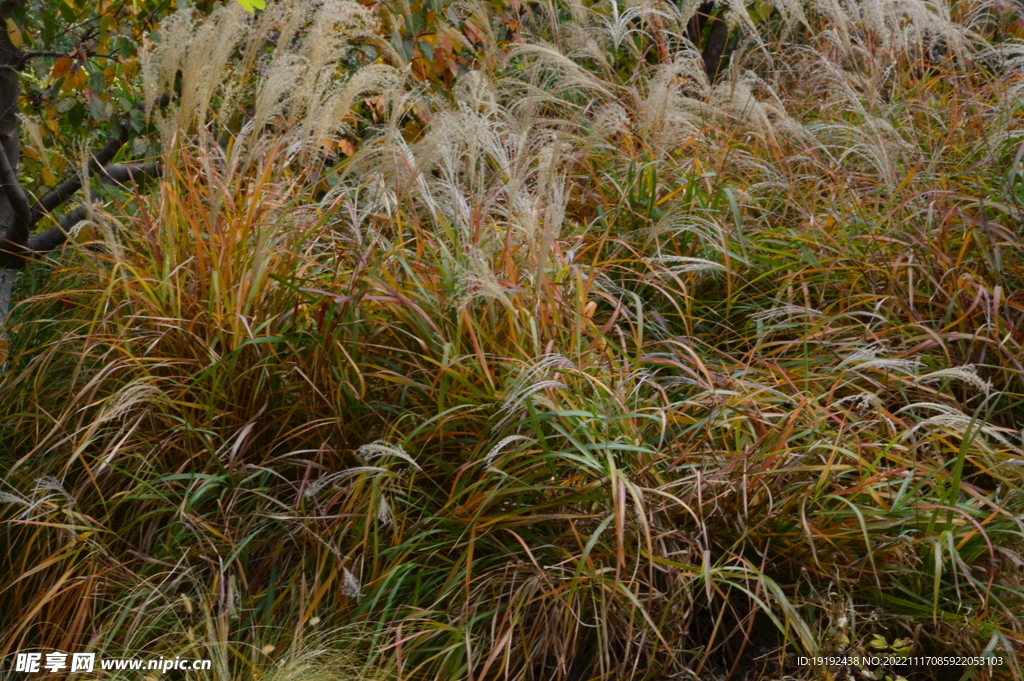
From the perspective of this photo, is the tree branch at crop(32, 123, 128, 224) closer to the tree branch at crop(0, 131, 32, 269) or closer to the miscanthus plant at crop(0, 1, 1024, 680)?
the tree branch at crop(0, 131, 32, 269)

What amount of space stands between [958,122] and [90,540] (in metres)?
3.89

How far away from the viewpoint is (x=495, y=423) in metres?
2.66

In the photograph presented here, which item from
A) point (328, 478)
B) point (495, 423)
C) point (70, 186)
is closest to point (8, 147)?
point (70, 186)

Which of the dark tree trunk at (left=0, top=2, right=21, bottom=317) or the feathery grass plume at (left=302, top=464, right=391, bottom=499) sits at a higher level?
the dark tree trunk at (left=0, top=2, right=21, bottom=317)

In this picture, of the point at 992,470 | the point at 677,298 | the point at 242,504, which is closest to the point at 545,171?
the point at 677,298

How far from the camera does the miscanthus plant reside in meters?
2.45

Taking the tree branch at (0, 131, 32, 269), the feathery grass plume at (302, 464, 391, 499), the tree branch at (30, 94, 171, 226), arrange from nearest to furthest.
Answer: the feathery grass plume at (302, 464, 391, 499), the tree branch at (0, 131, 32, 269), the tree branch at (30, 94, 171, 226)

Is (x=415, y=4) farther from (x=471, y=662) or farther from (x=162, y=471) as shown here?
(x=471, y=662)

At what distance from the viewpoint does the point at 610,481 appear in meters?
2.43

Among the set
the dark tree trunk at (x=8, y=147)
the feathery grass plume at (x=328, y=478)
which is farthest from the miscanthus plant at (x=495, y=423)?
the dark tree trunk at (x=8, y=147)

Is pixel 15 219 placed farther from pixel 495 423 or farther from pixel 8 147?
pixel 495 423

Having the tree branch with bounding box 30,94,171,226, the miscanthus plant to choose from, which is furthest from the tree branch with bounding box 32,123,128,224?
the miscanthus plant

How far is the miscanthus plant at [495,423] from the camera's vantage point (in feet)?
8.02

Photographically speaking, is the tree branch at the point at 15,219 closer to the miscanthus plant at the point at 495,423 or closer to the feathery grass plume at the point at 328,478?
the miscanthus plant at the point at 495,423
